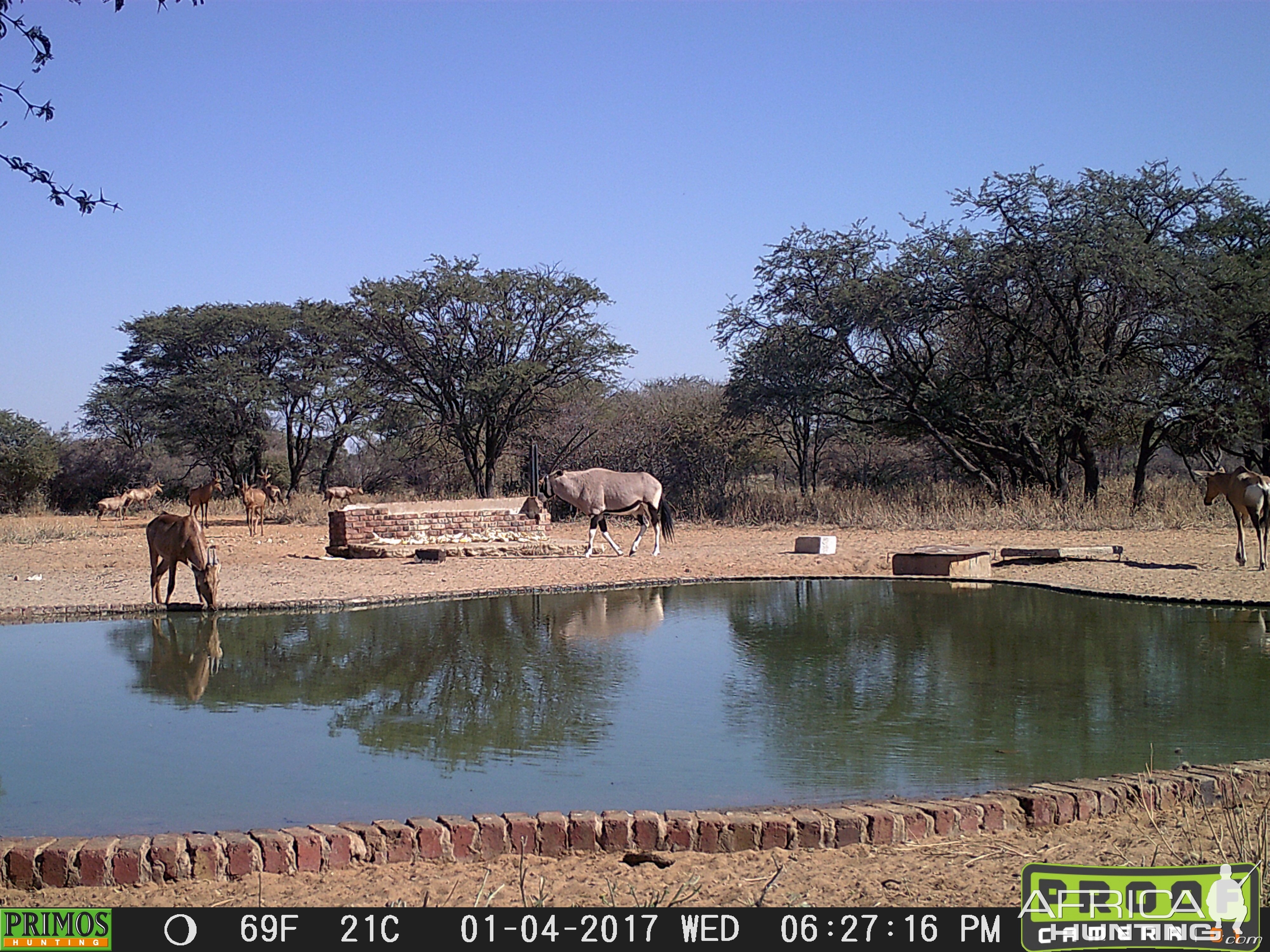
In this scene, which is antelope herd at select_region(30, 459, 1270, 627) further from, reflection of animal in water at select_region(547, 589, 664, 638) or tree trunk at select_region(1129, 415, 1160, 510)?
reflection of animal in water at select_region(547, 589, 664, 638)

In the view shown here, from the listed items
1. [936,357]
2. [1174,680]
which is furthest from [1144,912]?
[936,357]

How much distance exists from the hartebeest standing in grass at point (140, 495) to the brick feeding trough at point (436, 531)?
10935 millimetres

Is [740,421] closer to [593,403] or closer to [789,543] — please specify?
[593,403]

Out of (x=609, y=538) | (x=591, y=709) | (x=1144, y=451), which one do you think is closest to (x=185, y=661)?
(x=591, y=709)

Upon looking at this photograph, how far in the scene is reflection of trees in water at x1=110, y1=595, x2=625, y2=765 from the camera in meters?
5.57

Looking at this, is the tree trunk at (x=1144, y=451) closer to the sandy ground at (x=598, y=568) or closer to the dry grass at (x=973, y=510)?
the dry grass at (x=973, y=510)

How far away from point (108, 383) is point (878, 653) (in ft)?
103

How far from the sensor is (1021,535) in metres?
16.5

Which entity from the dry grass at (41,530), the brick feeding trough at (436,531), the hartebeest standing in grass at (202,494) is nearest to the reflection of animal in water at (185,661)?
the brick feeding trough at (436,531)

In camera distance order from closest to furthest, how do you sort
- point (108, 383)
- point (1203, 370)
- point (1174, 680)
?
point (1174, 680)
point (1203, 370)
point (108, 383)

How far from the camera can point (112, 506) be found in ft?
80.2

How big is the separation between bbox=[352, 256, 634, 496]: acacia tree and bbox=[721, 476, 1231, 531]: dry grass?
6.13m

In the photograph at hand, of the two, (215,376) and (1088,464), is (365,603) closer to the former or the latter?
(1088,464)

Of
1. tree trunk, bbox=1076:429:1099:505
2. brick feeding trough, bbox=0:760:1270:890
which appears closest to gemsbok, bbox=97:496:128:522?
tree trunk, bbox=1076:429:1099:505
